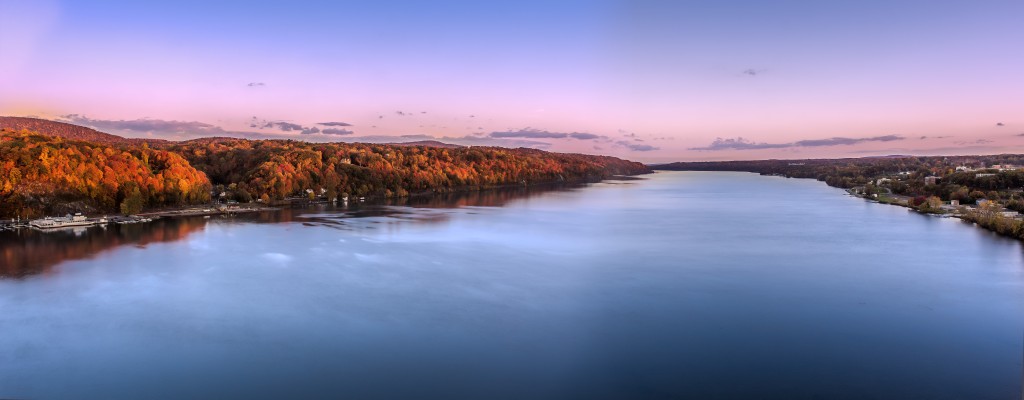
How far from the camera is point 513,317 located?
20.9ft

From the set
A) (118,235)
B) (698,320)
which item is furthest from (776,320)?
(118,235)

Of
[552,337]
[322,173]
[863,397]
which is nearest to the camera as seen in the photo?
[863,397]

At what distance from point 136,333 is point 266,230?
8.33m

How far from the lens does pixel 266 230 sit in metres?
13.9

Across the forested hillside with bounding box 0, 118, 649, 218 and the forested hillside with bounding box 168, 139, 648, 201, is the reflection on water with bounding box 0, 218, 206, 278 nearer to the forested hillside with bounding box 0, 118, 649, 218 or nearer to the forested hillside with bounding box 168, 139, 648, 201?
the forested hillside with bounding box 0, 118, 649, 218

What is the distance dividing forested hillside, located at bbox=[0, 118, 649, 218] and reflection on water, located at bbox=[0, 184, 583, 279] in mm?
2004

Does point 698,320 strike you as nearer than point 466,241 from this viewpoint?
Yes

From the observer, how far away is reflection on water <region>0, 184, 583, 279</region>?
9953mm

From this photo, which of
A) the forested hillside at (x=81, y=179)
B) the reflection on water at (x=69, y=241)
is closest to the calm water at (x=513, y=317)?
the reflection on water at (x=69, y=241)

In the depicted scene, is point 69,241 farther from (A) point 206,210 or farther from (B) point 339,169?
(B) point 339,169

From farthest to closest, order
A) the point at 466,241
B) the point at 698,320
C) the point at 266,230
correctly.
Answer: the point at 266,230 < the point at 466,241 < the point at 698,320

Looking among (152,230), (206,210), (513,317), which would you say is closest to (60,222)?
(152,230)

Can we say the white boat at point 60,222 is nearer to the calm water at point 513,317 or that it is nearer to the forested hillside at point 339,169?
the calm water at point 513,317

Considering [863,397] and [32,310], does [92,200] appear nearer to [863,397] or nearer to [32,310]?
[32,310]
